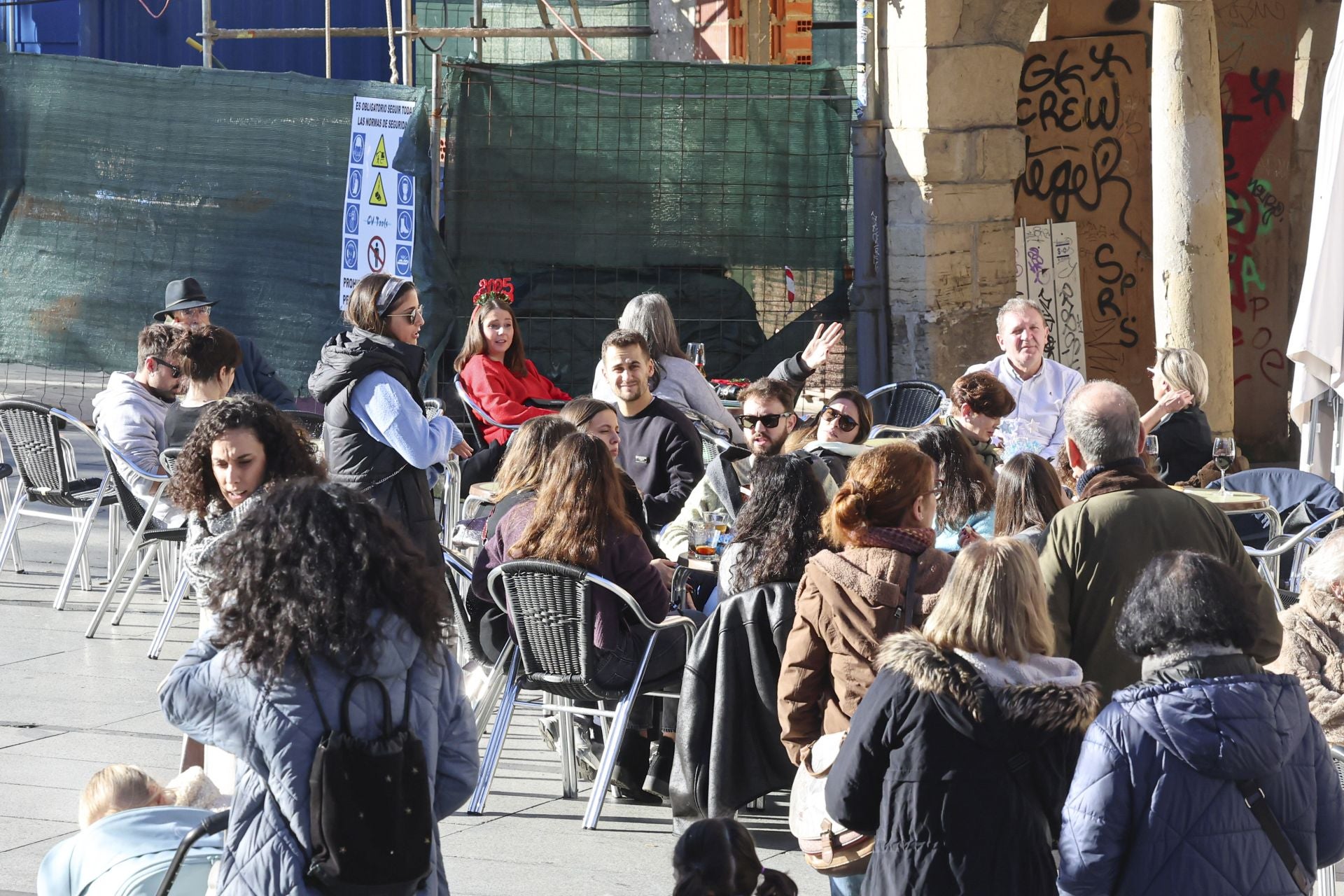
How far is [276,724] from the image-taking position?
2.99 m

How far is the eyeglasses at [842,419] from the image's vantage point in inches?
269

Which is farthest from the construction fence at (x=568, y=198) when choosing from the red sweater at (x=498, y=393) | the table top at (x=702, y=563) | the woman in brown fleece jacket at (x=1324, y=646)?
the woman in brown fleece jacket at (x=1324, y=646)

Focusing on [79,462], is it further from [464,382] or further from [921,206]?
[921,206]

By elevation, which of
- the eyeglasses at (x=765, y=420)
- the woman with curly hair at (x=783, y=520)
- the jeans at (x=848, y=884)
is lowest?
the jeans at (x=848, y=884)

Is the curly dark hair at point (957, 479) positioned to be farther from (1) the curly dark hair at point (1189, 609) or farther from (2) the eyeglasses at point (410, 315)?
(1) the curly dark hair at point (1189, 609)

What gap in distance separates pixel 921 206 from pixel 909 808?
328 inches

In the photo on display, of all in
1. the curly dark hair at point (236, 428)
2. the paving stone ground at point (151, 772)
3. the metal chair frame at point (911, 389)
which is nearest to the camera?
the curly dark hair at point (236, 428)

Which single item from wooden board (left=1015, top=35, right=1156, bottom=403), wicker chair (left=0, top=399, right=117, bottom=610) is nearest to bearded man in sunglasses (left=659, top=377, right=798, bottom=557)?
wicker chair (left=0, top=399, right=117, bottom=610)

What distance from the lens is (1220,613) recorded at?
316 centimetres

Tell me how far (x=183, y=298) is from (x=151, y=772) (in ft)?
13.1

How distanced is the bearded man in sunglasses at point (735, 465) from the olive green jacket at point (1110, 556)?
7.06ft

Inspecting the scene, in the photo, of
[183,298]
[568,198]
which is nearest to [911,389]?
[568,198]

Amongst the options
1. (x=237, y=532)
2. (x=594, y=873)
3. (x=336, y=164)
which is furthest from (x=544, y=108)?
(x=237, y=532)

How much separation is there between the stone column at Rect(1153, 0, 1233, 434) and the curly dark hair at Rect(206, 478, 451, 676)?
308 inches
